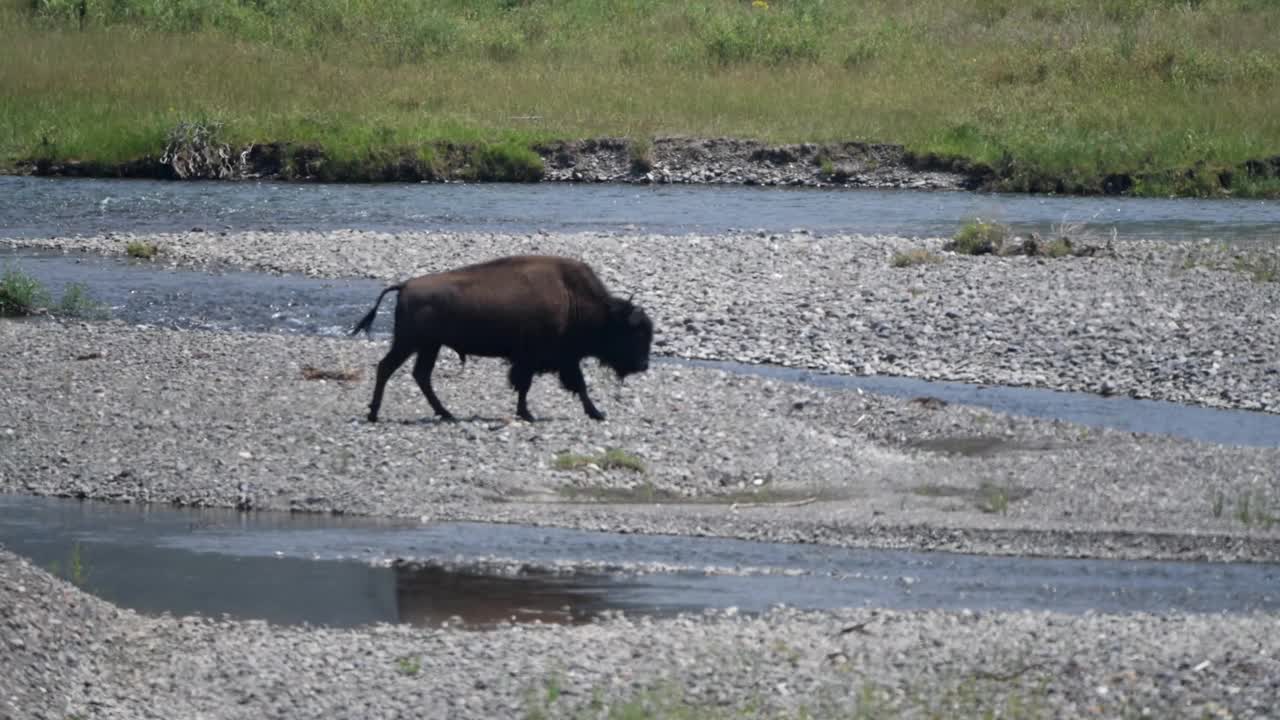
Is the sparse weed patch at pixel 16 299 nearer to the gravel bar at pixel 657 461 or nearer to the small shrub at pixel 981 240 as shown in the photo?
the gravel bar at pixel 657 461

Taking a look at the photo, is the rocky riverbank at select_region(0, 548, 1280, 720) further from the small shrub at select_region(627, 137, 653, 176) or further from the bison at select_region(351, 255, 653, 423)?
the small shrub at select_region(627, 137, 653, 176)

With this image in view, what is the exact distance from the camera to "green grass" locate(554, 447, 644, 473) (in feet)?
40.3

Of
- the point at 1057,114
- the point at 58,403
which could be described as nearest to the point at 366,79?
the point at 1057,114

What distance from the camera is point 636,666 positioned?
26.2ft

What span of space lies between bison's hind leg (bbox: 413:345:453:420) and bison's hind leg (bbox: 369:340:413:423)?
0.30ft

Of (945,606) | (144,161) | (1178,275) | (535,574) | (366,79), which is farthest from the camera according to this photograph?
(366,79)

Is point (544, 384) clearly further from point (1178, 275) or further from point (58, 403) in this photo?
point (1178, 275)

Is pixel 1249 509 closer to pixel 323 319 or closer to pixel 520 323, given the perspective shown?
pixel 520 323

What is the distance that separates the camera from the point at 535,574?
33.0 feet

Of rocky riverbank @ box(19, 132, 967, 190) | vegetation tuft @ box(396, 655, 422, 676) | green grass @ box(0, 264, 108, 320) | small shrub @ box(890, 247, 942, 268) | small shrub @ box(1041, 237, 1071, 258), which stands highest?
vegetation tuft @ box(396, 655, 422, 676)

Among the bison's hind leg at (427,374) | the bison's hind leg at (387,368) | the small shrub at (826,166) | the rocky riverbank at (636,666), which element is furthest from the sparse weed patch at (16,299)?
the small shrub at (826,166)

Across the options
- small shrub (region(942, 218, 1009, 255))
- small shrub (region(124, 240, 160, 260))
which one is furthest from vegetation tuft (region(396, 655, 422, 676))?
small shrub (region(124, 240, 160, 260))

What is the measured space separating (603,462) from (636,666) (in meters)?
4.42

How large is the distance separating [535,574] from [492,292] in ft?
12.1
